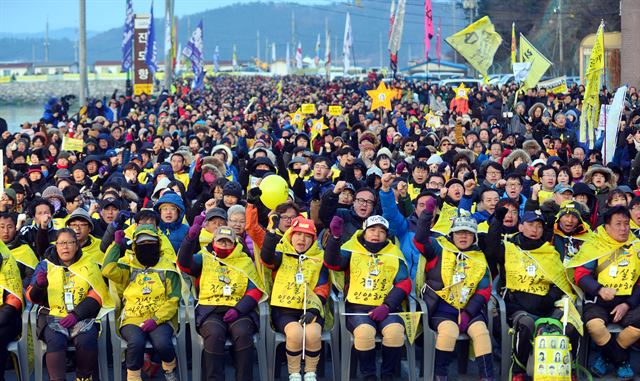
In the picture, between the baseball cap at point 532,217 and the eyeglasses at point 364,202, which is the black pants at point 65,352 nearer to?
the eyeglasses at point 364,202

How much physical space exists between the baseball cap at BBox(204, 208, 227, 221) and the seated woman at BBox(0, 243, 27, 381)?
5.22 feet

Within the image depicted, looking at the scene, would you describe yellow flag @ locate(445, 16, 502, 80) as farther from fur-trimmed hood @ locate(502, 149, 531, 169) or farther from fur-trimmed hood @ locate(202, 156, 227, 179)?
fur-trimmed hood @ locate(202, 156, 227, 179)

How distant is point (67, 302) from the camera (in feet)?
28.0

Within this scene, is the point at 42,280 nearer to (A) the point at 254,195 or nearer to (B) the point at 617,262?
(A) the point at 254,195

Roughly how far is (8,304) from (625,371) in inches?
191

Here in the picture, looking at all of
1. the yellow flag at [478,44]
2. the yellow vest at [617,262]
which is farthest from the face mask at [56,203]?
the yellow flag at [478,44]

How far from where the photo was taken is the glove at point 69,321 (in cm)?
841

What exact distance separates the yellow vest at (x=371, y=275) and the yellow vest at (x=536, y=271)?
0.97 m

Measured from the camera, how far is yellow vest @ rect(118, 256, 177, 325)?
861 cm

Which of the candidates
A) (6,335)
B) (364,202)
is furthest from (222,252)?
(6,335)

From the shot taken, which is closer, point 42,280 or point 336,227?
point 42,280

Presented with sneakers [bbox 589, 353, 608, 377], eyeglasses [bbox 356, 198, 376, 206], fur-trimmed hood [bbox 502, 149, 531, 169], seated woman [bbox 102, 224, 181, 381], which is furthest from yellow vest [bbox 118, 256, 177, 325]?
fur-trimmed hood [bbox 502, 149, 531, 169]

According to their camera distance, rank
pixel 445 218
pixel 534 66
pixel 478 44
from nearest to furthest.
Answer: pixel 445 218 → pixel 534 66 → pixel 478 44

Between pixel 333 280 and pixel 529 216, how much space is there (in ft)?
5.44
